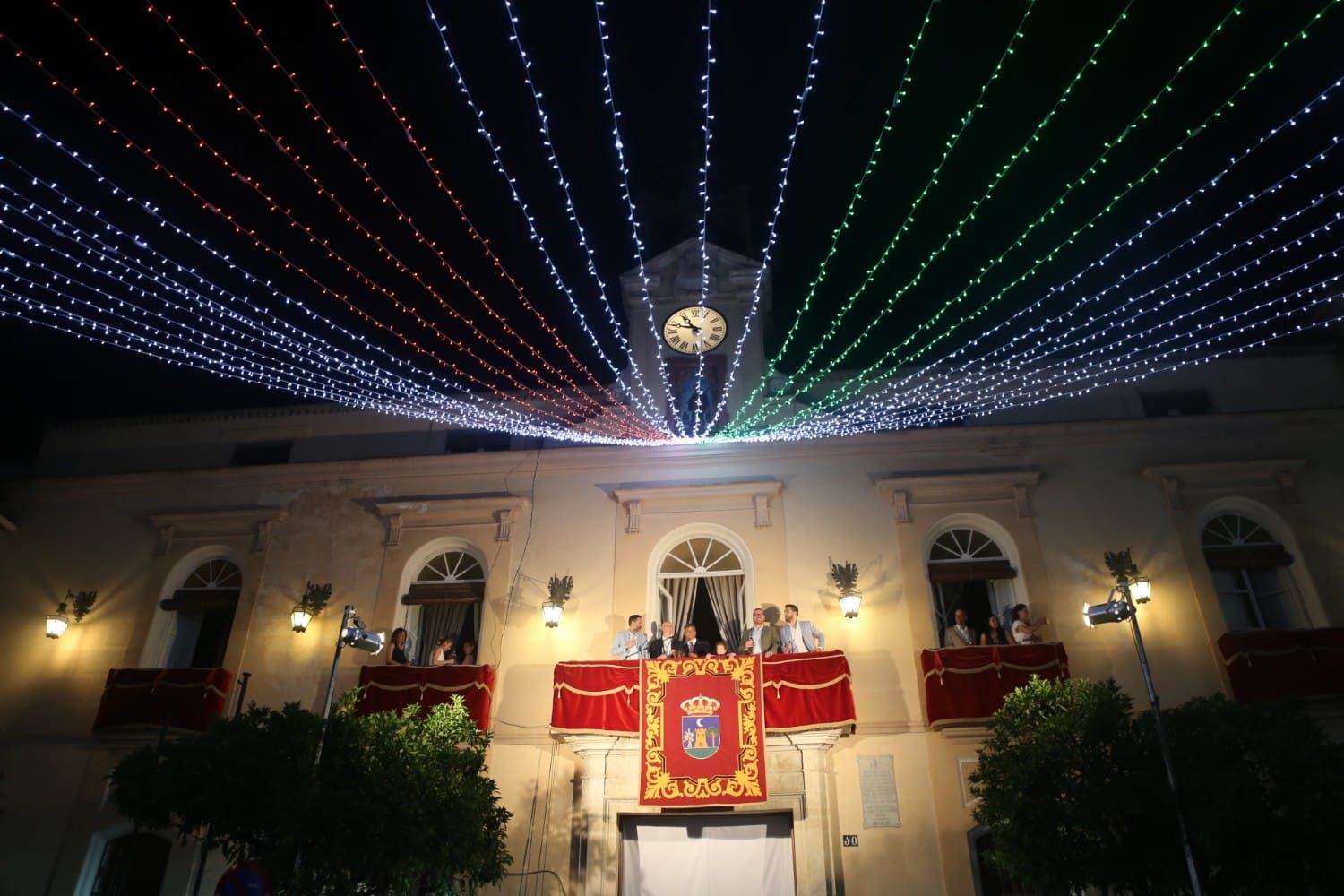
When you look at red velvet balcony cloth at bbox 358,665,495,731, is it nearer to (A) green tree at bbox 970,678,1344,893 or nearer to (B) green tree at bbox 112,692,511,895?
(B) green tree at bbox 112,692,511,895

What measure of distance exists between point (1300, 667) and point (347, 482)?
1513 centimetres

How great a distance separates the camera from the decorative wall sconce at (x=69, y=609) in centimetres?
A: 1470

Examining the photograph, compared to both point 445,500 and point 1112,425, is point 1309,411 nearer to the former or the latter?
point 1112,425

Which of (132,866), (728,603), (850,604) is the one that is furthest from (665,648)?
(132,866)

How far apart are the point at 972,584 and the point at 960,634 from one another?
1244 millimetres

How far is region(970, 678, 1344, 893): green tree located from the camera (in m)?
8.23

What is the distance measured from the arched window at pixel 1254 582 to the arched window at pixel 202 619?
16215mm

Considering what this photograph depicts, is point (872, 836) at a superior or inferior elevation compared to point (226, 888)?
superior

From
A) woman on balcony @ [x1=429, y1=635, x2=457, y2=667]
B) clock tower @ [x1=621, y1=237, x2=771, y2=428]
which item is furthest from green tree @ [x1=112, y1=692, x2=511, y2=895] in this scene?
clock tower @ [x1=621, y1=237, x2=771, y2=428]

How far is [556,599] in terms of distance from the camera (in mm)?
13555

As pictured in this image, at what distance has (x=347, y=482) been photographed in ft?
50.7

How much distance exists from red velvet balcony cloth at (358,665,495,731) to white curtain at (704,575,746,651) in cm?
364

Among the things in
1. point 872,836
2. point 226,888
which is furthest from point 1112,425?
point 226,888

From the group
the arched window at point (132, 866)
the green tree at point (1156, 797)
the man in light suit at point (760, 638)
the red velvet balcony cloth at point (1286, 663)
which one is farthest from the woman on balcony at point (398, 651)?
the red velvet balcony cloth at point (1286, 663)
